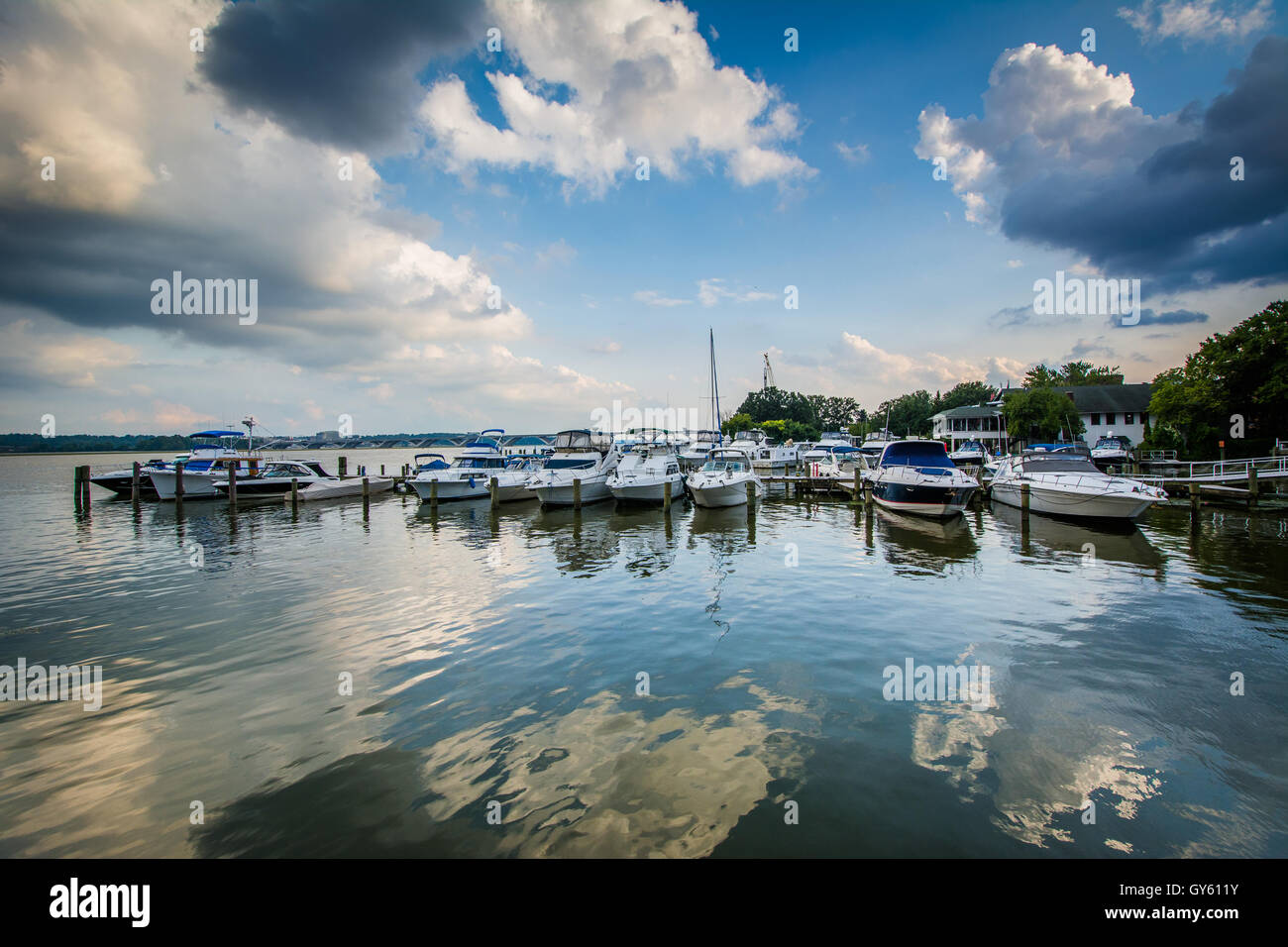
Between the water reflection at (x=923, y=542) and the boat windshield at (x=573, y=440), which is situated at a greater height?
the boat windshield at (x=573, y=440)

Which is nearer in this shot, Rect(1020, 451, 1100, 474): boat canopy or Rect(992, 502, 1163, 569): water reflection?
Rect(992, 502, 1163, 569): water reflection

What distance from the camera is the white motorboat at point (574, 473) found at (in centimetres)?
2472

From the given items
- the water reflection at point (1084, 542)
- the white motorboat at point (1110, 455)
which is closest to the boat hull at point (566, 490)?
the water reflection at point (1084, 542)

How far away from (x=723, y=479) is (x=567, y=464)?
780 cm

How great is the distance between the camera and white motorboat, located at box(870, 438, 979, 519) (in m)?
19.4

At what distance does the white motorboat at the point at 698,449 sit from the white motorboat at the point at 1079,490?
A: 13293 millimetres

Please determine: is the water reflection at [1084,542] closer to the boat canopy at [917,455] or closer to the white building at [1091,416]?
the boat canopy at [917,455]

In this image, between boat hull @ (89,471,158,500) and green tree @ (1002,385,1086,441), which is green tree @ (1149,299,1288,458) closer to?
green tree @ (1002,385,1086,441)

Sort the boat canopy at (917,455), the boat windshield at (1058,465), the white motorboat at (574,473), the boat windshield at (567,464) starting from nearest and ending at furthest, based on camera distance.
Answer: the boat windshield at (1058,465), the boat canopy at (917,455), the white motorboat at (574,473), the boat windshield at (567,464)

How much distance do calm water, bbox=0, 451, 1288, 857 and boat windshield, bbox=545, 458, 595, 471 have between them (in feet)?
42.2

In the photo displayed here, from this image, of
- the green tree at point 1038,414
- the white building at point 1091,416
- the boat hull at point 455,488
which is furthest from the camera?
the white building at point 1091,416

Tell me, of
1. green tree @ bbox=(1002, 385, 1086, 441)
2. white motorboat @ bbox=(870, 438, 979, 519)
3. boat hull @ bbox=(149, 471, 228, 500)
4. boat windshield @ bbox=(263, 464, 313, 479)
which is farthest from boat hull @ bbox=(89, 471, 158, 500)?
green tree @ bbox=(1002, 385, 1086, 441)

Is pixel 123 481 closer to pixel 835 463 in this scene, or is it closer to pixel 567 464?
pixel 567 464

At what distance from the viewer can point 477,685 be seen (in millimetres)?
6762
